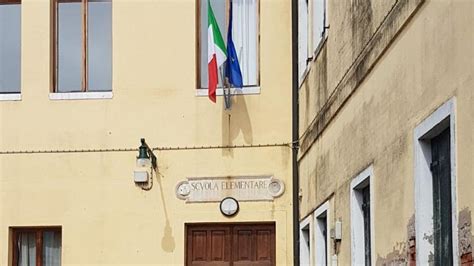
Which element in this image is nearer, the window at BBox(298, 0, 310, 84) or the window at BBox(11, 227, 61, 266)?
the window at BBox(298, 0, 310, 84)

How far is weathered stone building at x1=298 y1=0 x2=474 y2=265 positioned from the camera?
6.16 m

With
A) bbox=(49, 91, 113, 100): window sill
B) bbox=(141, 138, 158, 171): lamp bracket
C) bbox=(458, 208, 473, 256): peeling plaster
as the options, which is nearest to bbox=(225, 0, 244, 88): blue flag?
bbox=(141, 138, 158, 171): lamp bracket

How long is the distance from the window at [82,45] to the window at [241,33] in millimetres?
1390

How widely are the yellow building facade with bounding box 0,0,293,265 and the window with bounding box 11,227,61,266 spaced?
110 mm

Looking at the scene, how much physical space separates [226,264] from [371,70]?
25.0 feet

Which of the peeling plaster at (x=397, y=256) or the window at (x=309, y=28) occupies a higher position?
the window at (x=309, y=28)

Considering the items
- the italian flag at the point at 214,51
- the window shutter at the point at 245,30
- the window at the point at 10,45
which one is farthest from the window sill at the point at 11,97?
the window shutter at the point at 245,30

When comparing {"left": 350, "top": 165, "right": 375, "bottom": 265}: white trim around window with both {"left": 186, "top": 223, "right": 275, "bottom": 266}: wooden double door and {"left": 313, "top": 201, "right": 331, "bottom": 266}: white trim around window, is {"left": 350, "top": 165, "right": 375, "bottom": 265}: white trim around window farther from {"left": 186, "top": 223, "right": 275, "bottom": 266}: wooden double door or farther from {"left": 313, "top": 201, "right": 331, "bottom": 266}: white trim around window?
{"left": 186, "top": 223, "right": 275, "bottom": 266}: wooden double door

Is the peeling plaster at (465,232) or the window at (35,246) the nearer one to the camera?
the peeling plaster at (465,232)

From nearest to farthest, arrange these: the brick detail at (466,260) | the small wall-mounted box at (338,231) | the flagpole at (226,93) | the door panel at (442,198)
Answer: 1. the brick detail at (466,260)
2. the door panel at (442,198)
3. the small wall-mounted box at (338,231)
4. the flagpole at (226,93)

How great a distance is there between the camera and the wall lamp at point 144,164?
15.7 meters

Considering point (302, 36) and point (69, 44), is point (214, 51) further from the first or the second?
point (69, 44)

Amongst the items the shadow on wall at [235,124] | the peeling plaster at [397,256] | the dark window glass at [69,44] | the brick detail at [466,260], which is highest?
the dark window glass at [69,44]

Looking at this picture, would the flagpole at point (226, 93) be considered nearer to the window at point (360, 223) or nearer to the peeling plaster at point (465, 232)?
the window at point (360, 223)
